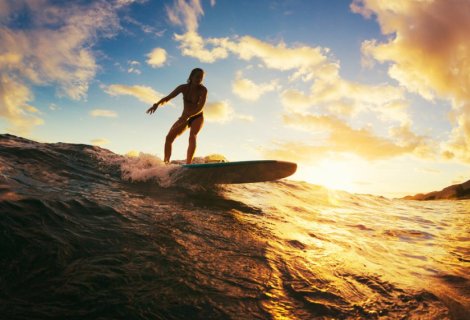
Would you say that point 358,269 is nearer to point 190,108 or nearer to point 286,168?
point 286,168

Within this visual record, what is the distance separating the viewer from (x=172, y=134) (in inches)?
309

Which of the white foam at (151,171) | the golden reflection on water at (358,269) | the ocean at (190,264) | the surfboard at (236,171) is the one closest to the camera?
the ocean at (190,264)

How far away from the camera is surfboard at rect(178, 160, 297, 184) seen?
21.5 ft

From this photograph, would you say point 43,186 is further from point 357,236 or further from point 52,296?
point 357,236

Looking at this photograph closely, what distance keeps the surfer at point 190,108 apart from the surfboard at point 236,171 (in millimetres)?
1000

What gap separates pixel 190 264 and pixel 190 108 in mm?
5750

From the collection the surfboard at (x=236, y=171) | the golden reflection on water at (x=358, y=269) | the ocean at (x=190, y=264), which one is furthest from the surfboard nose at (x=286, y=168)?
the ocean at (x=190, y=264)

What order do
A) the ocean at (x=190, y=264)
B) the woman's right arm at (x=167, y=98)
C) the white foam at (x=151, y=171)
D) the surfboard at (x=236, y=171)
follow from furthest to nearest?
the woman's right arm at (x=167, y=98)
the white foam at (x=151, y=171)
the surfboard at (x=236, y=171)
the ocean at (x=190, y=264)

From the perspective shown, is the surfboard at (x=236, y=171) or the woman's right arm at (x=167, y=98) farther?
the woman's right arm at (x=167, y=98)

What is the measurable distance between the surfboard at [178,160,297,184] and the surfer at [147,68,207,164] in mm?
1000

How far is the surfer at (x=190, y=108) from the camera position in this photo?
770 centimetres

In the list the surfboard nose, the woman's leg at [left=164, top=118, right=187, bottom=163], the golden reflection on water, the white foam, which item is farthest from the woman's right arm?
the golden reflection on water

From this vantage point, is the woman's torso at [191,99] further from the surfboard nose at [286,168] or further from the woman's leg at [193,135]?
the surfboard nose at [286,168]

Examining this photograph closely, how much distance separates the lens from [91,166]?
24.4 feet
